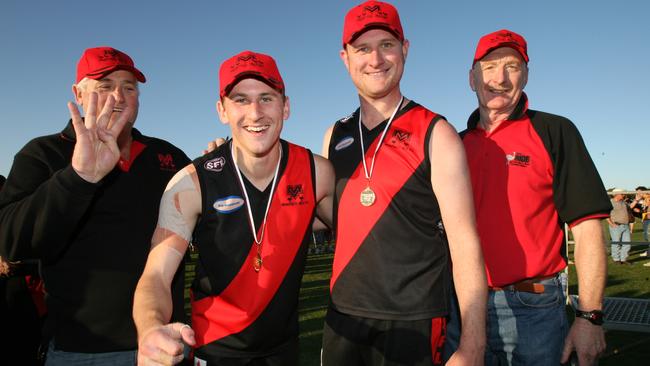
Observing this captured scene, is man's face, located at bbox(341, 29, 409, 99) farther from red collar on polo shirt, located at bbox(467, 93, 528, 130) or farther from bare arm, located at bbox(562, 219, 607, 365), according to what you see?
bare arm, located at bbox(562, 219, 607, 365)

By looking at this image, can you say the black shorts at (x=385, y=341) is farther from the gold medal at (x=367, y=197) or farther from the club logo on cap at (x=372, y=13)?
the club logo on cap at (x=372, y=13)

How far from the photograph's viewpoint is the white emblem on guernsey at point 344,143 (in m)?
3.41

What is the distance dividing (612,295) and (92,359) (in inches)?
522

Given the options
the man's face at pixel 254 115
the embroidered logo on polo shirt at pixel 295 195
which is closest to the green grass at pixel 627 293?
the embroidered logo on polo shirt at pixel 295 195

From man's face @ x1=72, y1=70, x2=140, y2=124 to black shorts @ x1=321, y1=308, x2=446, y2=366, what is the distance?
2.38 metres

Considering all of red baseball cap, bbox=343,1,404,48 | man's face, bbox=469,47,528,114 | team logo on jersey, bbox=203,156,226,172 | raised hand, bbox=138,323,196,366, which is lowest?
raised hand, bbox=138,323,196,366

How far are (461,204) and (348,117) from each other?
50.1 inches

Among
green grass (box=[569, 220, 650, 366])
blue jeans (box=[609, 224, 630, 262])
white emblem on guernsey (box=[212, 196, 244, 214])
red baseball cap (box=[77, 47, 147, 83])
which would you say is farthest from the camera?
blue jeans (box=[609, 224, 630, 262])

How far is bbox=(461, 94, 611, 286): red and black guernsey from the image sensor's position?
3.40 meters

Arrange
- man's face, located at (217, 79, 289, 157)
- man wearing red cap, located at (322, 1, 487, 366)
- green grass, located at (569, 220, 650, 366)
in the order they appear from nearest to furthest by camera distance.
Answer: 1. man wearing red cap, located at (322, 1, 487, 366)
2. man's face, located at (217, 79, 289, 157)
3. green grass, located at (569, 220, 650, 366)

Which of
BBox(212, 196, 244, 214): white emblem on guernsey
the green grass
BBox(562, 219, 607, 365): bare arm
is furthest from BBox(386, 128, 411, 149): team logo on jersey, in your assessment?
the green grass

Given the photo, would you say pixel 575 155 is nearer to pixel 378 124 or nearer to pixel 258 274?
pixel 378 124

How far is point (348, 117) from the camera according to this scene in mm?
3654

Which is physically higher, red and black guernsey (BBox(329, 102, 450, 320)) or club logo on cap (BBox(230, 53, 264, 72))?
club logo on cap (BBox(230, 53, 264, 72))
